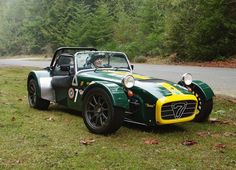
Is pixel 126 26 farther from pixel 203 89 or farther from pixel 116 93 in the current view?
pixel 116 93

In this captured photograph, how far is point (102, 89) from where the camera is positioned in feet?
23.4

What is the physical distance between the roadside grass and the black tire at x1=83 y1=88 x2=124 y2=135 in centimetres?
15

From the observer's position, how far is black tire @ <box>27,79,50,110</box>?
374 inches

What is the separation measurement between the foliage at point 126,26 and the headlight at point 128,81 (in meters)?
19.1

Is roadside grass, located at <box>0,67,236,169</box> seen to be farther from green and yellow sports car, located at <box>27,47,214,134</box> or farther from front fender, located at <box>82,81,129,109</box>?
front fender, located at <box>82,81,129,109</box>

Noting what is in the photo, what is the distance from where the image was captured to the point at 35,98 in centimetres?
962

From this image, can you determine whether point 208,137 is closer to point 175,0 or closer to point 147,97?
point 147,97

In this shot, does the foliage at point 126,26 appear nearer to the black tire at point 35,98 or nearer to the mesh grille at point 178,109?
the black tire at point 35,98

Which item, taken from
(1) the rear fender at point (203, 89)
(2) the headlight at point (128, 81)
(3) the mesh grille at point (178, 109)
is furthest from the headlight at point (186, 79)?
(2) the headlight at point (128, 81)

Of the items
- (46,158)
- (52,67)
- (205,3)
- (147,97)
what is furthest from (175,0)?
(46,158)

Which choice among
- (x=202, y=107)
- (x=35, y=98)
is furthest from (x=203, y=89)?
(x=35, y=98)

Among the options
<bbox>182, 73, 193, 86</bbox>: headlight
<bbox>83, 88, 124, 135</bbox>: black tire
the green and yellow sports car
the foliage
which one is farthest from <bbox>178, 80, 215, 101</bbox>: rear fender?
the foliage

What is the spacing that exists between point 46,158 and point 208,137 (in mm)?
2836

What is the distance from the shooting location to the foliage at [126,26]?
25.8 m
